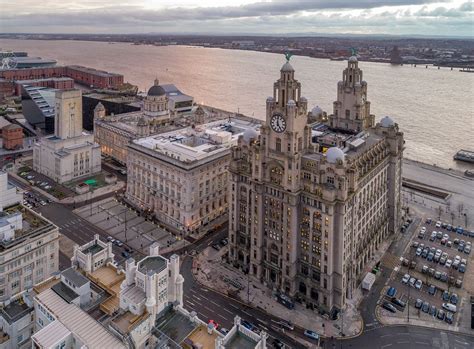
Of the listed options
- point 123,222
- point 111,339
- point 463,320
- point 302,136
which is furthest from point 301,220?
point 123,222

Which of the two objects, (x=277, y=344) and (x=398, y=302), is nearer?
(x=277, y=344)

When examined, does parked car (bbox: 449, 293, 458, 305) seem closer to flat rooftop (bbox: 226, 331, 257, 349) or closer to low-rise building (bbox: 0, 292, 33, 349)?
flat rooftop (bbox: 226, 331, 257, 349)

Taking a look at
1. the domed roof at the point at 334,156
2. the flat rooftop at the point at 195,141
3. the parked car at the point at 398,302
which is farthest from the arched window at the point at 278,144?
the parked car at the point at 398,302

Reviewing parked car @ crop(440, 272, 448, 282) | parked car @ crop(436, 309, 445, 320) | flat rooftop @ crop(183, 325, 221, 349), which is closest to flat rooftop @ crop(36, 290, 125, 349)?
flat rooftop @ crop(183, 325, 221, 349)

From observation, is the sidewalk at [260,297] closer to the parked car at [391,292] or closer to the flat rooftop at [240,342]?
the parked car at [391,292]

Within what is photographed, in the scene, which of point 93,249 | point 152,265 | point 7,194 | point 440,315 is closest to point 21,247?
point 7,194

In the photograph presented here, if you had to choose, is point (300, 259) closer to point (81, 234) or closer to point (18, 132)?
point (81, 234)

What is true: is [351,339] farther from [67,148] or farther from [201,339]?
[67,148]

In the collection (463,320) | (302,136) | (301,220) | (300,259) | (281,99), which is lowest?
(463,320)
